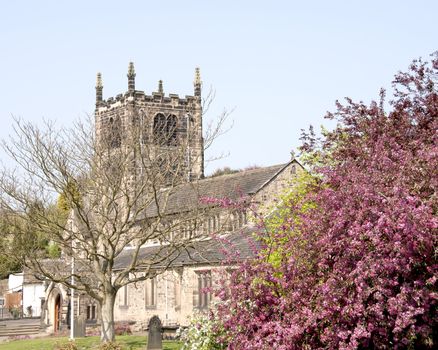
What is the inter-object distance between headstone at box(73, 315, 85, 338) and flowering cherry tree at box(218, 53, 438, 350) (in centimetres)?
2673

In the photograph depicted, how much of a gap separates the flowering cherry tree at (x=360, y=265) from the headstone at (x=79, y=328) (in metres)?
26.7

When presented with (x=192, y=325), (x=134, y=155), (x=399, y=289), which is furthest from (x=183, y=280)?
(x=399, y=289)

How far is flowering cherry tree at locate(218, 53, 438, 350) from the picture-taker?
45.5 ft

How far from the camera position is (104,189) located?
33.8m

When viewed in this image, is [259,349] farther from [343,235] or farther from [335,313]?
[343,235]

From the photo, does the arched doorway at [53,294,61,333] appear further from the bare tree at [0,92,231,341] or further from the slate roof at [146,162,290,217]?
the bare tree at [0,92,231,341]

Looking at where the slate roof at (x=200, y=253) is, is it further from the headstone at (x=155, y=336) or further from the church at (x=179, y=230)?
the headstone at (x=155, y=336)

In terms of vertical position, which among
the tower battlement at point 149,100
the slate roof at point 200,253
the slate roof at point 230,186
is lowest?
the slate roof at point 200,253

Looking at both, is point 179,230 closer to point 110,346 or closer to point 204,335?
point 110,346

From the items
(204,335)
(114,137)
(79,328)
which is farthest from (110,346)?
(79,328)

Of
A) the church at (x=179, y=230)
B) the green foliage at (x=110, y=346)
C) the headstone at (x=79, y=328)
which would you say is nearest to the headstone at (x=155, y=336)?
the green foliage at (x=110, y=346)

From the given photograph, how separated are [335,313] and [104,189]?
2065cm

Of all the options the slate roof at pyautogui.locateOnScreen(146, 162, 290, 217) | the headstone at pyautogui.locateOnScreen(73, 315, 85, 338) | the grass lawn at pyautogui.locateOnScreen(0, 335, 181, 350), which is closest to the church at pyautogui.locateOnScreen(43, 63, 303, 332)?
the slate roof at pyautogui.locateOnScreen(146, 162, 290, 217)

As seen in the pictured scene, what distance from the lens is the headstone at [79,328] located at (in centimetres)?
4306
